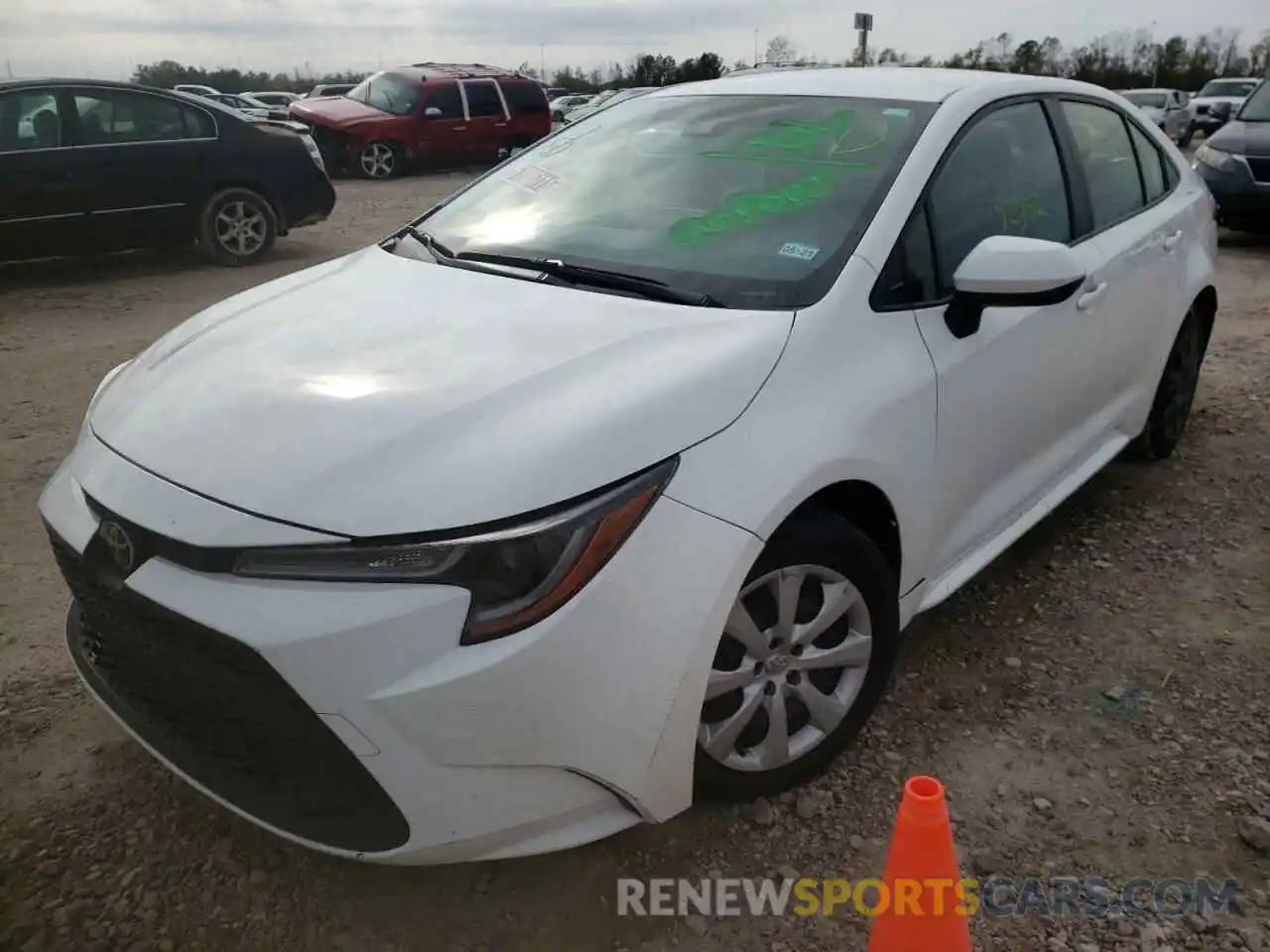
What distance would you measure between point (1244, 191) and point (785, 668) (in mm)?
9478

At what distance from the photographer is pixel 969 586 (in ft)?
11.4

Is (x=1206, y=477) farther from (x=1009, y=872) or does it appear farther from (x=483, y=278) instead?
(x=483, y=278)

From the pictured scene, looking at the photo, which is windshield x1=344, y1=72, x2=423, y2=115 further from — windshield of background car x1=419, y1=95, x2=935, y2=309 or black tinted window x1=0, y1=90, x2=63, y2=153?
windshield of background car x1=419, y1=95, x2=935, y2=309

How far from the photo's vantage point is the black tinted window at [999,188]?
276 centimetres

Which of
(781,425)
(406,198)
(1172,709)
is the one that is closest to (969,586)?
(1172,709)

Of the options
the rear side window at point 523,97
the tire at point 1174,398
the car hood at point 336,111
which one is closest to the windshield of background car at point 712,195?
the tire at point 1174,398

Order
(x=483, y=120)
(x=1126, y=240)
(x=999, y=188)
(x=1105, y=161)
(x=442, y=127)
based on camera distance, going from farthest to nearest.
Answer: (x=483, y=120)
(x=442, y=127)
(x=1105, y=161)
(x=1126, y=240)
(x=999, y=188)

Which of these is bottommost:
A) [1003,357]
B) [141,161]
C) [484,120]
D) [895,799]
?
[895,799]

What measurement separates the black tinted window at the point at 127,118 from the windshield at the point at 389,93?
331 inches

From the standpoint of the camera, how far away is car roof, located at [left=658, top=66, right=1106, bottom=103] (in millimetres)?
3041

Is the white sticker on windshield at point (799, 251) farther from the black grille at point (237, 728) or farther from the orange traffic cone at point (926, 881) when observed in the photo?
the black grille at point (237, 728)

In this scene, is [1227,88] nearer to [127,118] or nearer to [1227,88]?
[1227,88]

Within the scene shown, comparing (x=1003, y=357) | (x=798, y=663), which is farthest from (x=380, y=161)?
(x=798, y=663)

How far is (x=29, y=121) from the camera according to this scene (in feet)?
24.8
